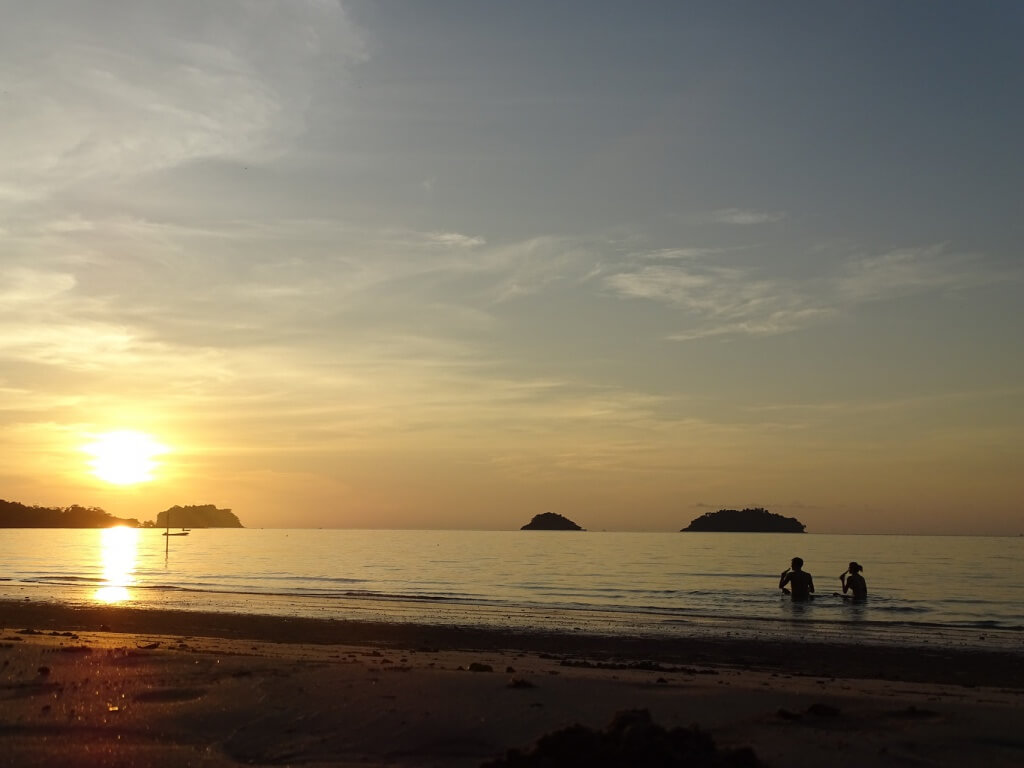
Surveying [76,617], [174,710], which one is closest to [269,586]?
[76,617]

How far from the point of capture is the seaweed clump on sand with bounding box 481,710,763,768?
697 cm

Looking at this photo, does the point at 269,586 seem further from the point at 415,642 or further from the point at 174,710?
the point at 174,710

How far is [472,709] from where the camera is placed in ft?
32.5

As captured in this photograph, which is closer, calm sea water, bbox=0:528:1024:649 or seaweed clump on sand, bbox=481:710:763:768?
seaweed clump on sand, bbox=481:710:763:768

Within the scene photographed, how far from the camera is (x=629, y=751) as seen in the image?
23.1ft

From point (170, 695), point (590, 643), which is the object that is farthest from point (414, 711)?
point (590, 643)

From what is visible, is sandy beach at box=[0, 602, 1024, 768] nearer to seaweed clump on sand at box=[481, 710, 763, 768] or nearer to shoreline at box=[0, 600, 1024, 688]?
seaweed clump on sand at box=[481, 710, 763, 768]

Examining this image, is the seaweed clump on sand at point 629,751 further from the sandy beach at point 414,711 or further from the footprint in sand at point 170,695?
the footprint in sand at point 170,695

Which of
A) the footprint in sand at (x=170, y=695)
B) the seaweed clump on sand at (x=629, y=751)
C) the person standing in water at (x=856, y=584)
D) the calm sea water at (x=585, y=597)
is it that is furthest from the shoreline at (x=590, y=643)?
the person standing in water at (x=856, y=584)

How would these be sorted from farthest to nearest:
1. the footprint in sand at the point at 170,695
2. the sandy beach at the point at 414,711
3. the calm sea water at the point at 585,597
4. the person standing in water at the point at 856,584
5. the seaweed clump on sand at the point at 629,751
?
the person standing in water at the point at 856,584
the calm sea water at the point at 585,597
the footprint in sand at the point at 170,695
the sandy beach at the point at 414,711
the seaweed clump on sand at the point at 629,751

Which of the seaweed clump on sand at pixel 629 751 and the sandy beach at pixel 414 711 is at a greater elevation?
the seaweed clump on sand at pixel 629 751

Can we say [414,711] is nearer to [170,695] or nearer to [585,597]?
[170,695]

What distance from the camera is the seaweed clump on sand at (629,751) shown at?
6.97 metres

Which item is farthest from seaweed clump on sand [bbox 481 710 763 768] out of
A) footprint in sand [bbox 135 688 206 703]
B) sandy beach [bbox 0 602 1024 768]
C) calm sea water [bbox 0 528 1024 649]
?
calm sea water [bbox 0 528 1024 649]
